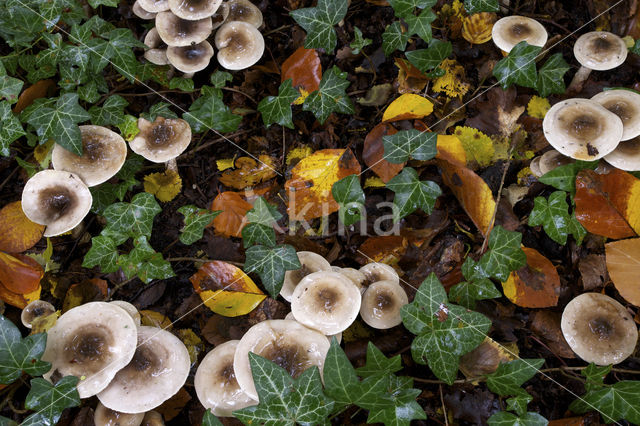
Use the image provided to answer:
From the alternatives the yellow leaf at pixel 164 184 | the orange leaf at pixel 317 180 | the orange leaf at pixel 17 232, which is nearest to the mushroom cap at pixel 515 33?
the orange leaf at pixel 317 180

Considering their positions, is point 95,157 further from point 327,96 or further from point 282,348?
point 282,348

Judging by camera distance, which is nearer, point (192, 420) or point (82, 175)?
point (192, 420)

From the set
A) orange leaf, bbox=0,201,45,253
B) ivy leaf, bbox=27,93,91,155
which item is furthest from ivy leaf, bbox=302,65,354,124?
orange leaf, bbox=0,201,45,253

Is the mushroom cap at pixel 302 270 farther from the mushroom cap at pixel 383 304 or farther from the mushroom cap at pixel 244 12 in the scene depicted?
the mushroom cap at pixel 244 12

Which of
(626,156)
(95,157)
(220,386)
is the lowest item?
(220,386)

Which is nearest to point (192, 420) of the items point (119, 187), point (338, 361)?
point (338, 361)

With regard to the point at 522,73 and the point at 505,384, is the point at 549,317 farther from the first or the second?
the point at 522,73

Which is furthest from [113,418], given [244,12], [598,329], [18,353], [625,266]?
[625,266]
